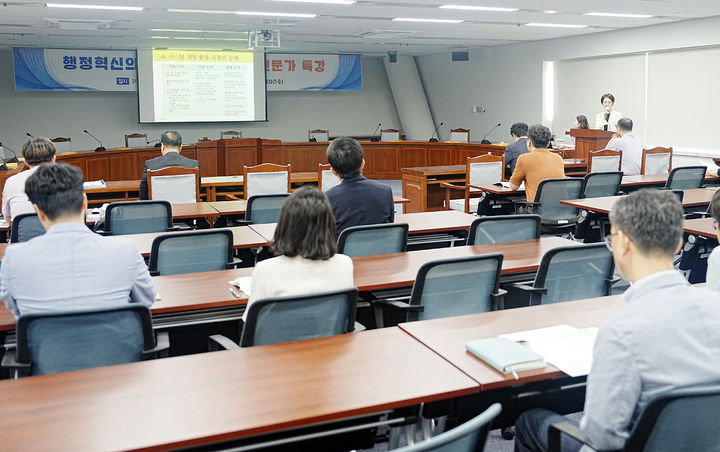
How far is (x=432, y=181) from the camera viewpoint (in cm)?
889

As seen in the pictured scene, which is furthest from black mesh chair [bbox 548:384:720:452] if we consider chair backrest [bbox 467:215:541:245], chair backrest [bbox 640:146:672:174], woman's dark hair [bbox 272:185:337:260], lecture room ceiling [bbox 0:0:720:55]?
lecture room ceiling [bbox 0:0:720:55]

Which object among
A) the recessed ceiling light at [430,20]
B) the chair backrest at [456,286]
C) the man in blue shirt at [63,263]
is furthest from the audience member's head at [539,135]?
the man in blue shirt at [63,263]

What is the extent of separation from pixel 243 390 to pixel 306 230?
79 centimetres

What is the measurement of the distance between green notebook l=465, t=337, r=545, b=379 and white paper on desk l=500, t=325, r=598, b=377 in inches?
2.5

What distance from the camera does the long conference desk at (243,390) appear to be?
63.7 inches

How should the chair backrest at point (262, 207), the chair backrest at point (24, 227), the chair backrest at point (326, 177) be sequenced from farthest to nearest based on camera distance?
the chair backrest at point (326, 177) < the chair backrest at point (262, 207) < the chair backrest at point (24, 227)

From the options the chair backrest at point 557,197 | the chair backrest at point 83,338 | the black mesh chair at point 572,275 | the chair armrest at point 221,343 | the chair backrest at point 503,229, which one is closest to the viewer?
the chair backrest at point 83,338

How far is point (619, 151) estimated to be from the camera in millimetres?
7836

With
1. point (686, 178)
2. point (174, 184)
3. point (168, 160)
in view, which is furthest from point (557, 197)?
point (168, 160)

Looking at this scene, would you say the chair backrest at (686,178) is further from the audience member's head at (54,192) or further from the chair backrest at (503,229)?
the audience member's head at (54,192)

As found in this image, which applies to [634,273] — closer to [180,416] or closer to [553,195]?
[180,416]

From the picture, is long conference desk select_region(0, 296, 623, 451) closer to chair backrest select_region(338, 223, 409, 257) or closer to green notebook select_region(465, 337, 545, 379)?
green notebook select_region(465, 337, 545, 379)

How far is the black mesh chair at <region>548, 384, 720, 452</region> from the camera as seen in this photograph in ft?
5.11

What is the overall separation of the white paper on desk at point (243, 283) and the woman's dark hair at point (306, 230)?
0.42 meters
